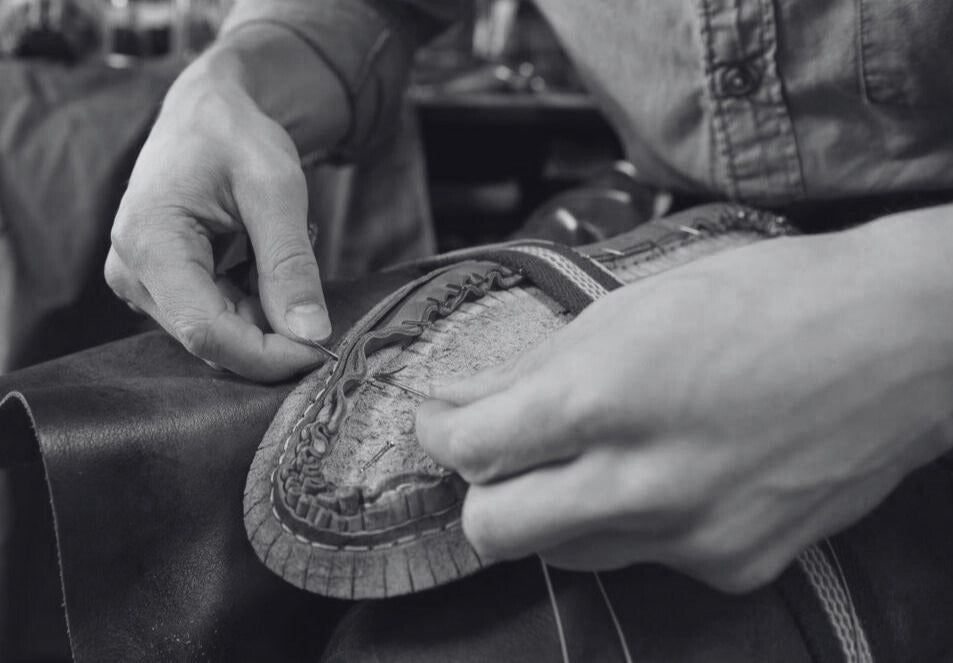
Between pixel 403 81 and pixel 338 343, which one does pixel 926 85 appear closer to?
pixel 338 343

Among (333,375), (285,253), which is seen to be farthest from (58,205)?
(333,375)

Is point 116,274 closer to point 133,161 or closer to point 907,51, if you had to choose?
point 133,161

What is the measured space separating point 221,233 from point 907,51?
0.45m

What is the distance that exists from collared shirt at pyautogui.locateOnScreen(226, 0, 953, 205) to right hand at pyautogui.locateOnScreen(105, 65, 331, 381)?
0.27 m

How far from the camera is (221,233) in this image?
595 millimetres

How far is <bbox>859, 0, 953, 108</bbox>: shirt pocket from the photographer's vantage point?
0.53m

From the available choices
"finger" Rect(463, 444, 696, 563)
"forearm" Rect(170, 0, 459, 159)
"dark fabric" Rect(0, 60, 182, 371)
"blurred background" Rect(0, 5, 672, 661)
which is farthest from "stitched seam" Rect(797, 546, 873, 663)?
"dark fabric" Rect(0, 60, 182, 371)

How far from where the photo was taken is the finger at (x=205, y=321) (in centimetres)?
50

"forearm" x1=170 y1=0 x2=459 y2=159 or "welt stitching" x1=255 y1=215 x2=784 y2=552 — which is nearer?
"welt stitching" x1=255 y1=215 x2=784 y2=552

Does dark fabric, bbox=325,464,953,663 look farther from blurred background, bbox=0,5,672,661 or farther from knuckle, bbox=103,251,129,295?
blurred background, bbox=0,5,672,661

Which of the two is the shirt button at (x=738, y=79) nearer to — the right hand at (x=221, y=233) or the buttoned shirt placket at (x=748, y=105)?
the buttoned shirt placket at (x=748, y=105)

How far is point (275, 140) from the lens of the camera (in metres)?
0.60

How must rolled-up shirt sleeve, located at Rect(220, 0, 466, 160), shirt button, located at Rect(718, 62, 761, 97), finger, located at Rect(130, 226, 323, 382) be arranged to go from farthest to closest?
rolled-up shirt sleeve, located at Rect(220, 0, 466, 160) < shirt button, located at Rect(718, 62, 761, 97) < finger, located at Rect(130, 226, 323, 382)

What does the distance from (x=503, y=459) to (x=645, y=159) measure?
47cm
